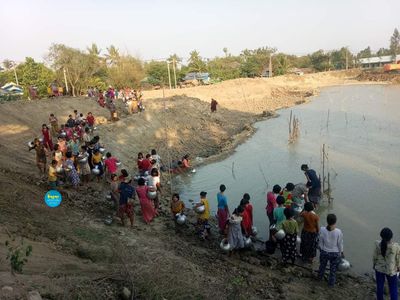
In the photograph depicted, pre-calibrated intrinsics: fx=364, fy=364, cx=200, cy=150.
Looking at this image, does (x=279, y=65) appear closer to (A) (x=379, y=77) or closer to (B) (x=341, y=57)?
(A) (x=379, y=77)

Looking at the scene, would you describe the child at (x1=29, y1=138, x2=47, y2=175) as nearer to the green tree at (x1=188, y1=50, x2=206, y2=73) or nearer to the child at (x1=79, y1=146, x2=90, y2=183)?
the child at (x1=79, y1=146, x2=90, y2=183)

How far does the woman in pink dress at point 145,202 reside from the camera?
950cm

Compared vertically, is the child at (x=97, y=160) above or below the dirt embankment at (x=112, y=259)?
above

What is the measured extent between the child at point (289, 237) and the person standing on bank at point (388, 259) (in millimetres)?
1795

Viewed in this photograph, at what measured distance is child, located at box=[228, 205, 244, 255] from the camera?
802cm

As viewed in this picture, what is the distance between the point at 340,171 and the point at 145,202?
939 cm

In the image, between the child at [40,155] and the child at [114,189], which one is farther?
the child at [40,155]

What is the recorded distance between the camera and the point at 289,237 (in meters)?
7.85

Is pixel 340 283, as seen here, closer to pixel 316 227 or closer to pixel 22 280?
pixel 316 227

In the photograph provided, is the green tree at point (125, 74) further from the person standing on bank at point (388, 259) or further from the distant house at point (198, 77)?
the person standing on bank at point (388, 259)

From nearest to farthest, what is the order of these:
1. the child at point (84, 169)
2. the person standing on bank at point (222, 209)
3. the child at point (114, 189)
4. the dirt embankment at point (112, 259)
Result: the dirt embankment at point (112, 259), the person standing on bank at point (222, 209), the child at point (114, 189), the child at point (84, 169)

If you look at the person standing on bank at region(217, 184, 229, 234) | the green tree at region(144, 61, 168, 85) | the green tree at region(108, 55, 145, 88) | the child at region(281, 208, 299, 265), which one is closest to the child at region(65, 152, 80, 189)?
the person standing on bank at region(217, 184, 229, 234)

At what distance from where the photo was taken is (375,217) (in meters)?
10.6

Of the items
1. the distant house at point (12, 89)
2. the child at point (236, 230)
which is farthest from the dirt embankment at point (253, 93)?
the child at point (236, 230)
